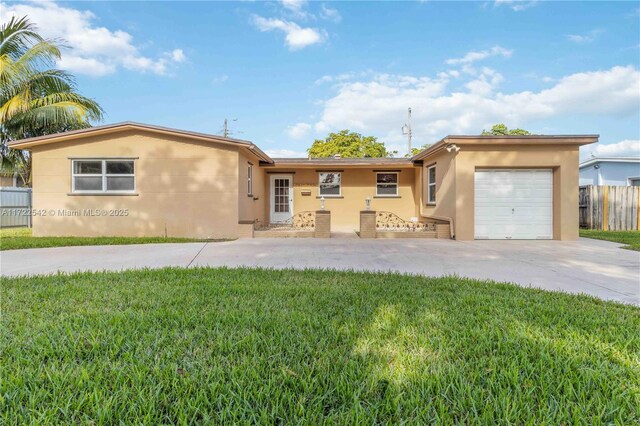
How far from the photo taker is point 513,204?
10.9 meters

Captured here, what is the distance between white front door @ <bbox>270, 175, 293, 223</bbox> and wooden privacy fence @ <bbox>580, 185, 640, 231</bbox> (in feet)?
42.6

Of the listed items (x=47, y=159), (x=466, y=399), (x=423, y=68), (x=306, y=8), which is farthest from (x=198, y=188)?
(x=423, y=68)

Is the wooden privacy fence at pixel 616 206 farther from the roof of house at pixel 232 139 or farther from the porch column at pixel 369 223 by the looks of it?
the porch column at pixel 369 223

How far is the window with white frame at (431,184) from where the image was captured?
44.2 feet

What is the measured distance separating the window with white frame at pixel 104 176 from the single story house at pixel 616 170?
2574 cm

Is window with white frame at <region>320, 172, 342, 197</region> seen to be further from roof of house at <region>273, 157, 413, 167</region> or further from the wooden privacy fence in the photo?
the wooden privacy fence

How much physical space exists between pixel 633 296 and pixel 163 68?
19.2 m

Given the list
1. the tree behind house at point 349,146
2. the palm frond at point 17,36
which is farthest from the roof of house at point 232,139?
the tree behind house at point 349,146

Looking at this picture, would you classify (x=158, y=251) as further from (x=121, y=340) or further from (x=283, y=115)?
Answer: (x=283, y=115)

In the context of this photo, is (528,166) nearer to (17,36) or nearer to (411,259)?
(411,259)

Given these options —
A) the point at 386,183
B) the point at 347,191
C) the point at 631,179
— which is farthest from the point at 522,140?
the point at 631,179

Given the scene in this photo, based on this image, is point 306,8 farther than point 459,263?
Yes

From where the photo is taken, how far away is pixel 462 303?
12.5 ft

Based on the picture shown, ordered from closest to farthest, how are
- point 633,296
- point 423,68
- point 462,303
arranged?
1. point 462,303
2. point 633,296
3. point 423,68
